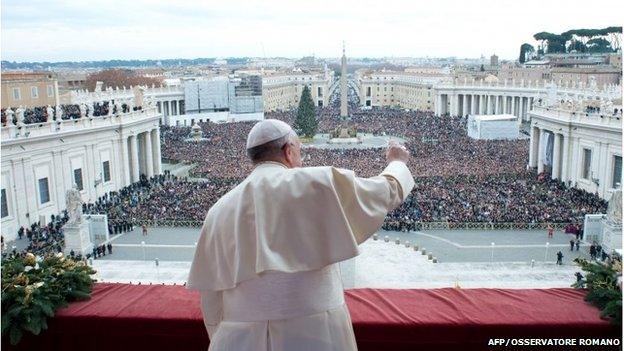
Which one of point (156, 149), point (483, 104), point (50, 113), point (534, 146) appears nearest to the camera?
point (50, 113)

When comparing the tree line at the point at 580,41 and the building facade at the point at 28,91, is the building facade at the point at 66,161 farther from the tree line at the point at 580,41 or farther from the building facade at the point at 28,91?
the tree line at the point at 580,41

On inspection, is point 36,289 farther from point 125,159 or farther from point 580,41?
point 580,41

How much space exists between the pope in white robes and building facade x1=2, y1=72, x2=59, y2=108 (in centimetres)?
3550

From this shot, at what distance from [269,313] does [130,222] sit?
24.9 meters

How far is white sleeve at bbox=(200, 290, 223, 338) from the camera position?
306cm

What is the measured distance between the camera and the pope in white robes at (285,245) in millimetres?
2768

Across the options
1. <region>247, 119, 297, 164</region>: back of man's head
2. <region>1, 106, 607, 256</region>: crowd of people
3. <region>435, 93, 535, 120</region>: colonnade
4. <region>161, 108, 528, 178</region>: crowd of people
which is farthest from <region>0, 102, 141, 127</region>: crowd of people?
<region>435, 93, 535, 120</region>: colonnade

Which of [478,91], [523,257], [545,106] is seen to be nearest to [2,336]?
[523,257]

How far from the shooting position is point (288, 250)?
277cm

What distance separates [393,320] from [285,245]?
5.24 feet

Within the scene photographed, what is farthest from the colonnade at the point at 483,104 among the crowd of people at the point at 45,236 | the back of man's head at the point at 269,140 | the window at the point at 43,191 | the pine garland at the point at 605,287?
the back of man's head at the point at 269,140

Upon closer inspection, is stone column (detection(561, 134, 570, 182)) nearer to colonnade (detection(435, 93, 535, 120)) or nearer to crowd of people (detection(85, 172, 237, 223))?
crowd of people (detection(85, 172, 237, 223))

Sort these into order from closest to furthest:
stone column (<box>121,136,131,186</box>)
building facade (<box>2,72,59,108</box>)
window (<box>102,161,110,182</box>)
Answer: window (<box>102,161,110,182</box>) → building facade (<box>2,72,59,108</box>) → stone column (<box>121,136,131,186</box>)

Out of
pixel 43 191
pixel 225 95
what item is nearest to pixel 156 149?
pixel 43 191
